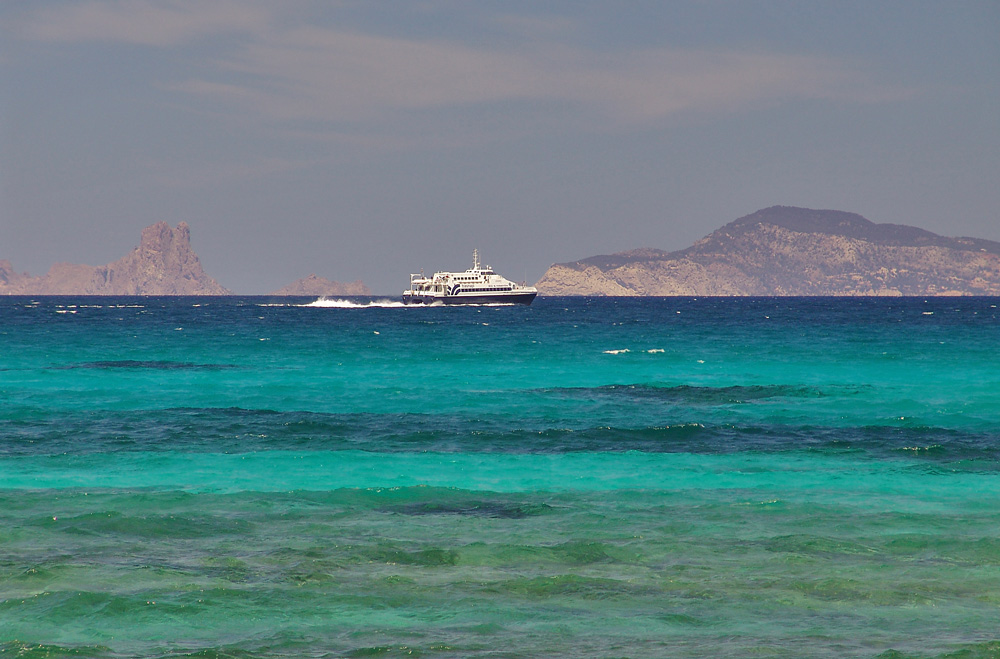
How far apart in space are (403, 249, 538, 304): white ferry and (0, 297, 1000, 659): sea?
113 meters

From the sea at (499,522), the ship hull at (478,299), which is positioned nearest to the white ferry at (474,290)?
the ship hull at (478,299)

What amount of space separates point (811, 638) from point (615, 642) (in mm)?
1702

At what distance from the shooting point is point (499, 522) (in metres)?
12.5

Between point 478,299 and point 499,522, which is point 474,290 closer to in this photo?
point 478,299

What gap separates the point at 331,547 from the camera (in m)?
10.9

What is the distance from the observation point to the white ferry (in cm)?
14538

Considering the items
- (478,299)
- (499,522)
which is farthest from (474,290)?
(499,522)

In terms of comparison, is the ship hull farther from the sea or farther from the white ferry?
the sea

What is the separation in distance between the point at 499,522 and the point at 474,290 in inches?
5260

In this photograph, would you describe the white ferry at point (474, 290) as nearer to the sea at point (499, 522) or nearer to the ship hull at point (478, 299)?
the ship hull at point (478, 299)

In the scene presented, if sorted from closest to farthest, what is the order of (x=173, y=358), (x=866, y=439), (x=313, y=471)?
(x=313, y=471), (x=866, y=439), (x=173, y=358)

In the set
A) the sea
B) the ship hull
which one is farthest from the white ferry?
the sea

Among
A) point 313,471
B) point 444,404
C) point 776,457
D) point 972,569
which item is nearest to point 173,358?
point 444,404

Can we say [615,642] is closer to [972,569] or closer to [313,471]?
[972,569]
